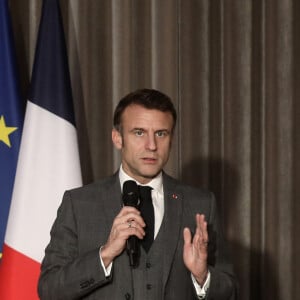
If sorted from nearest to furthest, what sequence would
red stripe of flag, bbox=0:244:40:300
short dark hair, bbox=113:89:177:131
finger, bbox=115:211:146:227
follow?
finger, bbox=115:211:146:227
short dark hair, bbox=113:89:177:131
red stripe of flag, bbox=0:244:40:300

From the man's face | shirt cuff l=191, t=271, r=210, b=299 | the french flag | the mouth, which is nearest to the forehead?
the man's face

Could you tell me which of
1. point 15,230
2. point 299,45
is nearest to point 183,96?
point 299,45

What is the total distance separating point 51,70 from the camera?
9.43 ft

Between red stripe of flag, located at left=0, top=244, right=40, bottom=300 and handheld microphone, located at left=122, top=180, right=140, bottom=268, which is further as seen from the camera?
red stripe of flag, located at left=0, top=244, right=40, bottom=300

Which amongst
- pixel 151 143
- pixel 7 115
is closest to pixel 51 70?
pixel 7 115

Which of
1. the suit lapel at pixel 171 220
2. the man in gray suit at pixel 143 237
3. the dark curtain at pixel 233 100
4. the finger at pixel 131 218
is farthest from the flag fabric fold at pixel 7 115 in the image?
the finger at pixel 131 218

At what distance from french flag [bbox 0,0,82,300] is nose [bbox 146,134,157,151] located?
91cm

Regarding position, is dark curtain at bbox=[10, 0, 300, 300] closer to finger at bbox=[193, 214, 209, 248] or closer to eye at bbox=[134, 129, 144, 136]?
eye at bbox=[134, 129, 144, 136]

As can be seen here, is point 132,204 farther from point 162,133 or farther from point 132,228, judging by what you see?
point 162,133

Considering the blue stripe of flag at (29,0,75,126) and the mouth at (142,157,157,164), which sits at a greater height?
the blue stripe of flag at (29,0,75,126)

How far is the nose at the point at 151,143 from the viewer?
1.98m

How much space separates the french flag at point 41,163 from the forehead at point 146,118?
2.76 ft

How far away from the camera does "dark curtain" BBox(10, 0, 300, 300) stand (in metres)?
3.24

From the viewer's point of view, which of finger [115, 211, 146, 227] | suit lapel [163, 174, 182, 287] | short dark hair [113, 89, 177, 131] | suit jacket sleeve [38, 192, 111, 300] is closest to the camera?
finger [115, 211, 146, 227]
